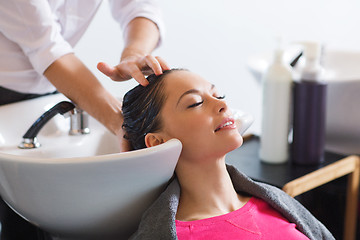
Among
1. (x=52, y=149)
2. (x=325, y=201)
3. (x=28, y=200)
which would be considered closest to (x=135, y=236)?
(x=28, y=200)

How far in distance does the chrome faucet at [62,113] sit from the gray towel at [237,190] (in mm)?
372

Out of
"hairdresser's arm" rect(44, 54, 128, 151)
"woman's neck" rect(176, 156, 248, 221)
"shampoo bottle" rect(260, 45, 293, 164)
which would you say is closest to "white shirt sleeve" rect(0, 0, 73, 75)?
"hairdresser's arm" rect(44, 54, 128, 151)

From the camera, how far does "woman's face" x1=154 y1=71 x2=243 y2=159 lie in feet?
3.64

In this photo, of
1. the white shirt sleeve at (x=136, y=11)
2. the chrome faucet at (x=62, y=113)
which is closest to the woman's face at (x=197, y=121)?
the chrome faucet at (x=62, y=113)

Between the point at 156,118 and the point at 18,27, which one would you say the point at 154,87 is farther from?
the point at 18,27

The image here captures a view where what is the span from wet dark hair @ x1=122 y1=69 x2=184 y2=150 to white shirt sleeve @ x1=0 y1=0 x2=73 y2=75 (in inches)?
9.5

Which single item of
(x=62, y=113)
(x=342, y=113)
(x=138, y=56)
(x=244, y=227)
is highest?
(x=138, y=56)

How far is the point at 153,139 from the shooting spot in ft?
3.79

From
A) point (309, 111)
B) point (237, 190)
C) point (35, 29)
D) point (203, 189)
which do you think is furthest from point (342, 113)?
point (35, 29)

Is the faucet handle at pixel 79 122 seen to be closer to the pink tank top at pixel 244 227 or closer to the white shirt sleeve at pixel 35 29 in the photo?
the white shirt sleeve at pixel 35 29

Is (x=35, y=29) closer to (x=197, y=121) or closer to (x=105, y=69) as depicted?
(x=105, y=69)

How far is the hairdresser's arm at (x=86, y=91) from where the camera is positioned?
50.0 inches

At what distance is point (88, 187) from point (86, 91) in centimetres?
34

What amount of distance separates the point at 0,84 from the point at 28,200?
0.48 meters
